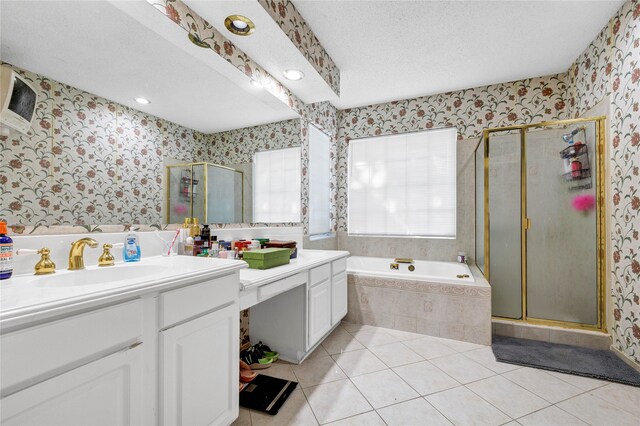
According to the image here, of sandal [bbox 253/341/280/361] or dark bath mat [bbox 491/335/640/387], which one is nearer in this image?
dark bath mat [bbox 491/335/640/387]

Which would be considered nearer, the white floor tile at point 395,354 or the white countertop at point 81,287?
the white countertop at point 81,287

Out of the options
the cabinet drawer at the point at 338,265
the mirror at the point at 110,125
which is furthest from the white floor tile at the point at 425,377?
the mirror at the point at 110,125

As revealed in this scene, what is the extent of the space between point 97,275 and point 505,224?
3082mm

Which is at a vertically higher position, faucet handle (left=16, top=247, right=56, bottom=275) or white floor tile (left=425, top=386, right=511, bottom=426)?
faucet handle (left=16, top=247, right=56, bottom=275)

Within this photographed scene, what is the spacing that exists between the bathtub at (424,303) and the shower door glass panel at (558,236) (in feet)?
1.80

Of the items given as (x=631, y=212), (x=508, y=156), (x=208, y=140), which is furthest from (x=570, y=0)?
(x=208, y=140)

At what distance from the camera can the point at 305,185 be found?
Result: 2.92 metres

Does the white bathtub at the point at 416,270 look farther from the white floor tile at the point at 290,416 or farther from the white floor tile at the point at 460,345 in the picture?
the white floor tile at the point at 290,416

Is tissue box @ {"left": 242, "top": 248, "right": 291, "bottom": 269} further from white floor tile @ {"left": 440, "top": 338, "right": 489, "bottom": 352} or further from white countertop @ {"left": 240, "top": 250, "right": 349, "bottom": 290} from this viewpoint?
white floor tile @ {"left": 440, "top": 338, "right": 489, "bottom": 352}

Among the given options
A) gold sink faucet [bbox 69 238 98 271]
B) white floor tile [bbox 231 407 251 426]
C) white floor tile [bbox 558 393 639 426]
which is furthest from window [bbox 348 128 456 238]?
gold sink faucet [bbox 69 238 98 271]

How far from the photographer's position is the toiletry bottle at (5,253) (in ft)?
3.05

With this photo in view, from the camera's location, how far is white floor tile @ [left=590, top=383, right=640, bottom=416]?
5.13 feet

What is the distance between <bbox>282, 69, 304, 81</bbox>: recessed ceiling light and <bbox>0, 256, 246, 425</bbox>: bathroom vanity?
64.3 inches

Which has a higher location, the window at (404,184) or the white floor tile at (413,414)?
the window at (404,184)
